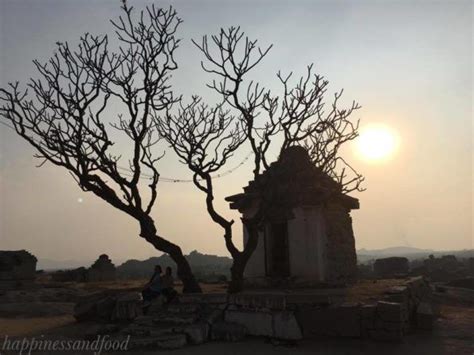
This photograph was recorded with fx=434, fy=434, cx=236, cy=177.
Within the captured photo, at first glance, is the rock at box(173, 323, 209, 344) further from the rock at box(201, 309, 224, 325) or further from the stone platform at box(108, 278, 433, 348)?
the rock at box(201, 309, 224, 325)

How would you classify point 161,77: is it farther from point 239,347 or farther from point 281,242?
point 239,347

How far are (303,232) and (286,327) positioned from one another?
20.2ft

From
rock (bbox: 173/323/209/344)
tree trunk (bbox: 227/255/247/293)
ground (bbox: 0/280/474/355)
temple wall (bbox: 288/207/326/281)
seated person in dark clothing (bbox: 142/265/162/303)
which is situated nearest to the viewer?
ground (bbox: 0/280/474/355)

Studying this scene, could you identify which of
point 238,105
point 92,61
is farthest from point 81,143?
point 238,105

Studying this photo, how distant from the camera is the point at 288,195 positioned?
44.7ft

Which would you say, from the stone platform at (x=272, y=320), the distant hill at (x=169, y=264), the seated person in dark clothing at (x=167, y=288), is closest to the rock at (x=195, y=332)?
the stone platform at (x=272, y=320)

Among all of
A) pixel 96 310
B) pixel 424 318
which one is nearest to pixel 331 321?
pixel 424 318

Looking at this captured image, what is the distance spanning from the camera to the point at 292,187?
13.9 meters

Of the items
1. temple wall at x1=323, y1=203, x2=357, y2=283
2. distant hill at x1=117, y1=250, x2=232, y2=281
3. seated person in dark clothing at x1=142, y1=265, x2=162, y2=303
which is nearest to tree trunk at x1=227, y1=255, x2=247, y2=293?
seated person in dark clothing at x1=142, y1=265, x2=162, y2=303

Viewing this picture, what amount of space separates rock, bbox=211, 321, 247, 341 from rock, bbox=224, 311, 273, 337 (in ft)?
0.53

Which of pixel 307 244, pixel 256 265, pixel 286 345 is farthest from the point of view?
pixel 256 265

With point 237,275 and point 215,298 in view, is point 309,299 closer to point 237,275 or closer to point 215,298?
point 215,298

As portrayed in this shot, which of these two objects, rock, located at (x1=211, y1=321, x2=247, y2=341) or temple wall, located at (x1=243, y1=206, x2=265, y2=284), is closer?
rock, located at (x1=211, y1=321, x2=247, y2=341)

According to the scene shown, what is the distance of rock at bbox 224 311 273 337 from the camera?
1022 centimetres
